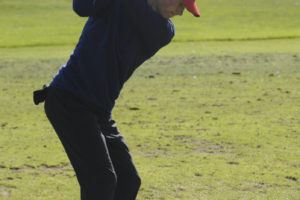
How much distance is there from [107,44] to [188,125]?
490 centimetres

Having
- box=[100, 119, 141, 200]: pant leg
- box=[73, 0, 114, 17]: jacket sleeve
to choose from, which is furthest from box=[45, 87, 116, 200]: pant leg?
box=[73, 0, 114, 17]: jacket sleeve

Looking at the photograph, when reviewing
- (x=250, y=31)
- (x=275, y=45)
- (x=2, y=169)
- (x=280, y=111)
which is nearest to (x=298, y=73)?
(x=280, y=111)

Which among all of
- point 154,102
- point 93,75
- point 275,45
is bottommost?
point 275,45

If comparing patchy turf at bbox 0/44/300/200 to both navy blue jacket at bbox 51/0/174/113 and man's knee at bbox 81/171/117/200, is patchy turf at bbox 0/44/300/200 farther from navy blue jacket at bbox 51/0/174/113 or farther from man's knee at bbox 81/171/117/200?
navy blue jacket at bbox 51/0/174/113

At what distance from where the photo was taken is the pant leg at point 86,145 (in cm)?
379

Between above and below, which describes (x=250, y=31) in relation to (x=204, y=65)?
below

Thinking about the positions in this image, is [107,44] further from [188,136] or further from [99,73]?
[188,136]

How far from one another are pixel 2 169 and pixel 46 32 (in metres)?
20.2

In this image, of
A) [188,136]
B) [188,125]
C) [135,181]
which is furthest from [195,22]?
[135,181]

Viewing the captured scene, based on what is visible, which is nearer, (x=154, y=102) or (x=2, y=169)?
(x=2, y=169)

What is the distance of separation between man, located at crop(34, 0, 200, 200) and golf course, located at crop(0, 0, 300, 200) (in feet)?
5.37

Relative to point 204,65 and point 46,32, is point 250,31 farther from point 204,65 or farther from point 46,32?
point 204,65

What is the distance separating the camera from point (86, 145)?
379cm

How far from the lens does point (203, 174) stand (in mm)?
6082
